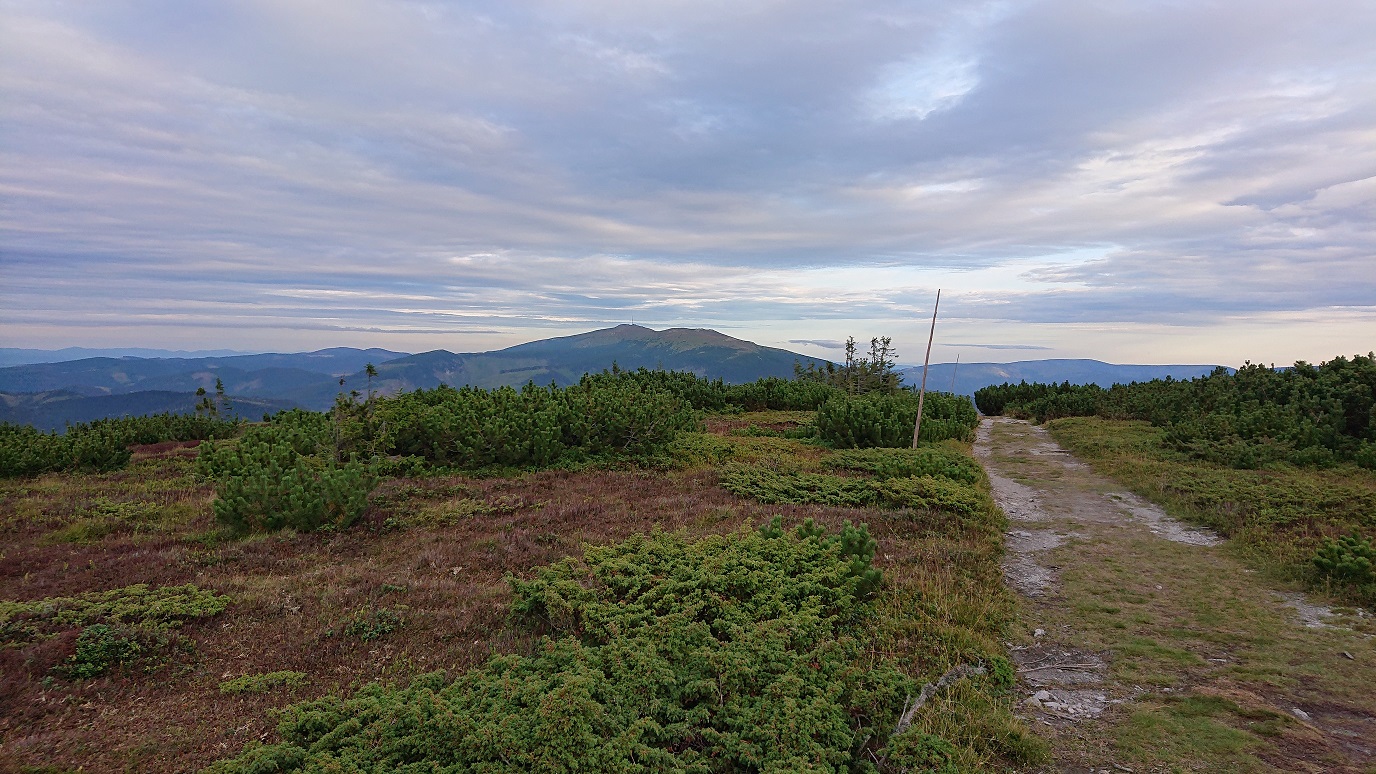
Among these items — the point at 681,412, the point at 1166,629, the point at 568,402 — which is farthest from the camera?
the point at 681,412

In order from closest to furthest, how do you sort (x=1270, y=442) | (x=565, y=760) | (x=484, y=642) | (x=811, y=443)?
(x=565, y=760)
(x=484, y=642)
(x=1270, y=442)
(x=811, y=443)

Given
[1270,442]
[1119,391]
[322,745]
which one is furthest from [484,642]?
[1119,391]

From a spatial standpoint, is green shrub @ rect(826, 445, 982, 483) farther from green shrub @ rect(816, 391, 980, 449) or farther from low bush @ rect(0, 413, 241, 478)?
low bush @ rect(0, 413, 241, 478)

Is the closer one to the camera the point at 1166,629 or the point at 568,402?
the point at 1166,629

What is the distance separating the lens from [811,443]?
2016 centimetres

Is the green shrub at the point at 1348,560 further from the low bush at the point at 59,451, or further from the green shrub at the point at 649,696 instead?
the low bush at the point at 59,451

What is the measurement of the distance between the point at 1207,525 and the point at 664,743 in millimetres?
11877

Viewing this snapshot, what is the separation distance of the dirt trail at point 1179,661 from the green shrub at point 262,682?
6.51 meters

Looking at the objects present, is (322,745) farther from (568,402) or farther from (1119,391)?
(1119,391)

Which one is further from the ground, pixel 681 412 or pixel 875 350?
pixel 875 350

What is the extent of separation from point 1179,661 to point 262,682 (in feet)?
29.0

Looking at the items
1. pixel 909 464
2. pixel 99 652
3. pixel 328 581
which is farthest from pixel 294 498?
pixel 909 464

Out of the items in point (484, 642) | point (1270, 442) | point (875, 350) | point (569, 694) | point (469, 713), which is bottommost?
Answer: point (484, 642)

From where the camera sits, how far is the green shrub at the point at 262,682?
17.3ft
